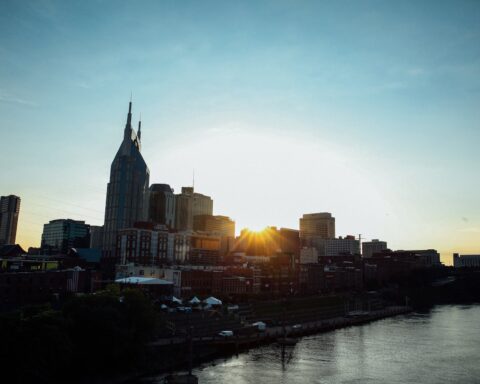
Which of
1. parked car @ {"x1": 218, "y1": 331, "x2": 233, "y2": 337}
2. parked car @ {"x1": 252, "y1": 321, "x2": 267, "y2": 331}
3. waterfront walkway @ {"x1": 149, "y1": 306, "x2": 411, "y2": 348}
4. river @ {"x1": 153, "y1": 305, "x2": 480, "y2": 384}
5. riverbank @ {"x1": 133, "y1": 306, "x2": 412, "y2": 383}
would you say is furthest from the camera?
parked car @ {"x1": 252, "y1": 321, "x2": 267, "y2": 331}

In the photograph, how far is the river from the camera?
68.8 meters

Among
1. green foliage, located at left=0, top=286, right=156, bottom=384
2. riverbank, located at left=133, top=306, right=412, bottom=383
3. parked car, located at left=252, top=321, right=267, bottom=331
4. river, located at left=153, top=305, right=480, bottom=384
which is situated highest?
green foliage, located at left=0, top=286, right=156, bottom=384

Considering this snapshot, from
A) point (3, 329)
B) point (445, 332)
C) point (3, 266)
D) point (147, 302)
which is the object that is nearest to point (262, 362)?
point (147, 302)

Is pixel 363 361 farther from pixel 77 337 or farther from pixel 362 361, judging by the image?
pixel 77 337

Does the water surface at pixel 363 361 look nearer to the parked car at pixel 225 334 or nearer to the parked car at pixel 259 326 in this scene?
the parked car at pixel 225 334

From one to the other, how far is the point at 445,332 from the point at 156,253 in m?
94.8

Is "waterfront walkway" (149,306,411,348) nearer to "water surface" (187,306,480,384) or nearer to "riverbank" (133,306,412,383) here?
"riverbank" (133,306,412,383)

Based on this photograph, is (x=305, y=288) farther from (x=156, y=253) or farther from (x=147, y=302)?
(x=147, y=302)

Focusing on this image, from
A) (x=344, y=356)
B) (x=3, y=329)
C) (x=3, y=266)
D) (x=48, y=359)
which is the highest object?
(x=3, y=266)

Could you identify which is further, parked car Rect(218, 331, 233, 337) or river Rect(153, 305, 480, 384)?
parked car Rect(218, 331, 233, 337)

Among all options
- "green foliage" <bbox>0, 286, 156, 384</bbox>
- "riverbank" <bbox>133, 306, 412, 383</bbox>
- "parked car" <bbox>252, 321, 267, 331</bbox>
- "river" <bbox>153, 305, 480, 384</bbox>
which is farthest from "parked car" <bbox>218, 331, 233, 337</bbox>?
"green foliage" <bbox>0, 286, 156, 384</bbox>

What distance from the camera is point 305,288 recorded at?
186 meters

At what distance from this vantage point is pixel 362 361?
8231cm

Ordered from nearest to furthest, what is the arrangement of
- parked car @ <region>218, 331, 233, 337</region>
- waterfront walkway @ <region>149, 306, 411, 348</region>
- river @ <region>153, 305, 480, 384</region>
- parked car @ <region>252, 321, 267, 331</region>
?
1. river @ <region>153, 305, 480, 384</region>
2. waterfront walkway @ <region>149, 306, 411, 348</region>
3. parked car @ <region>218, 331, 233, 337</region>
4. parked car @ <region>252, 321, 267, 331</region>
